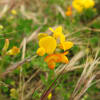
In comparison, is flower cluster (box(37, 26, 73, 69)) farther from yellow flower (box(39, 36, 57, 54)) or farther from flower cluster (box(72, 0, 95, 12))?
flower cluster (box(72, 0, 95, 12))

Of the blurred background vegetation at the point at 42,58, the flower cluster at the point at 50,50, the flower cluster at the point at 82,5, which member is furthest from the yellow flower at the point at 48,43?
the flower cluster at the point at 82,5

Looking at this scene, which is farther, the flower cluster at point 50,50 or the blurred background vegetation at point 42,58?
the blurred background vegetation at point 42,58

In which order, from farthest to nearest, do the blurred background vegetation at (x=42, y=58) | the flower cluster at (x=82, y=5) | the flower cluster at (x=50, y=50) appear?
1. the flower cluster at (x=82, y=5)
2. the blurred background vegetation at (x=42, y=58)
3. the flower cluster at (x=50, y=50)

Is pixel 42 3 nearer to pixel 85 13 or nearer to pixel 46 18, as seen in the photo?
pixel 46 18

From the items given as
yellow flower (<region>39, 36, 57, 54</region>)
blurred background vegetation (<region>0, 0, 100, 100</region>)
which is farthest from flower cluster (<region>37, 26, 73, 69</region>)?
blurred background vegetation (<region>0, 0, 100, 100</region>)

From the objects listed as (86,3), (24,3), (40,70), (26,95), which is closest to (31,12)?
(24,3)

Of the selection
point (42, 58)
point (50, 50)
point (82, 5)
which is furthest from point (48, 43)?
point (82, 5)

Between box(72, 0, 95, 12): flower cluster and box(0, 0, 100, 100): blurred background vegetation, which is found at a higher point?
box(72, 0, 95, 12): flower cluster

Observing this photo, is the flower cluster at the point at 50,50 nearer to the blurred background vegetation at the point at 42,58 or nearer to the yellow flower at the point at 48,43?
the yellow flower at the point at 48,43
